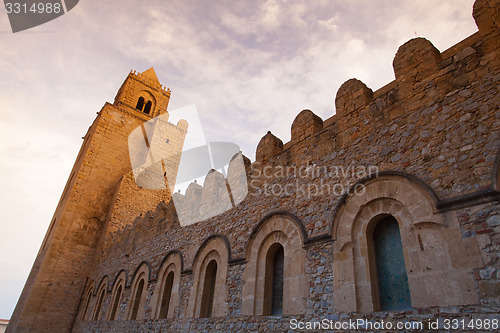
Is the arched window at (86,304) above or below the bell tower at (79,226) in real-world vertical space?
below

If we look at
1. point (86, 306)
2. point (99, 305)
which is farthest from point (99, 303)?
point (86, 306)

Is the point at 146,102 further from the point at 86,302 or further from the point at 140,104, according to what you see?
the point at 86,302

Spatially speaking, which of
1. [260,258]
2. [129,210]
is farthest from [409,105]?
[129,210]

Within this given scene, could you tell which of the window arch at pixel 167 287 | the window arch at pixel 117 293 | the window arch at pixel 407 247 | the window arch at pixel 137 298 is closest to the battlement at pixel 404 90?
the window arch at pixel 407 247

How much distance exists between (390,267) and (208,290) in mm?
4529

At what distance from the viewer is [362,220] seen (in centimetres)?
507

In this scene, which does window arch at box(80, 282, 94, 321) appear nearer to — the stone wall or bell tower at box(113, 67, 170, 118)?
the stone wall

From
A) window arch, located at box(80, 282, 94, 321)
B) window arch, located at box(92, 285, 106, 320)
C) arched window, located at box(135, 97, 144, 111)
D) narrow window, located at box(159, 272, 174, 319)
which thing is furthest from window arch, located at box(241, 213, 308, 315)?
arched window, located at box(135, 97, 144, 111)

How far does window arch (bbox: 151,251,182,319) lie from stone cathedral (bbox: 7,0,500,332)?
4 cm

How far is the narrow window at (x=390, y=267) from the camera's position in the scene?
439cm

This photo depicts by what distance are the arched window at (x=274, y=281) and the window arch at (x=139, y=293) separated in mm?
5060

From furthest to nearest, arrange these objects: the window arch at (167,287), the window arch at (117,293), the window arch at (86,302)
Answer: the window arch at (86,302)
the window arch at (117,293)
the window arch at (167,287)

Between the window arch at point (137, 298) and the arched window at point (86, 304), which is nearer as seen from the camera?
the window arch at point (137, 298)

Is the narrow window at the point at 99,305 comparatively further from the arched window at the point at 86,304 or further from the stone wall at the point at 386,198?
the stone wall at the point at 386,198
